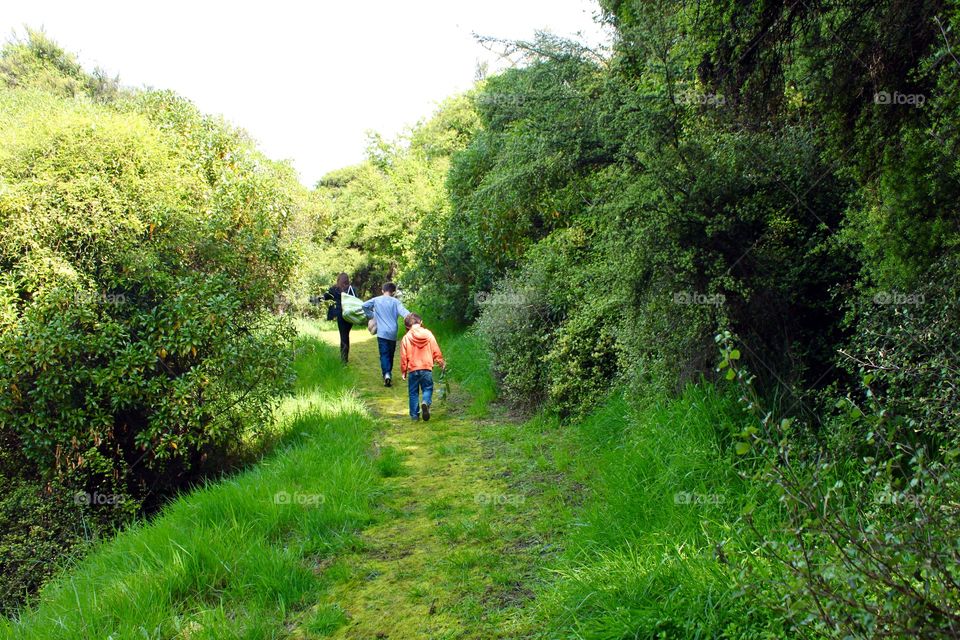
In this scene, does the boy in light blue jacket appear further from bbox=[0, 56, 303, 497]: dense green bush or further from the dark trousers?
bbox=[0, 56, 303, 497]: dense green bush

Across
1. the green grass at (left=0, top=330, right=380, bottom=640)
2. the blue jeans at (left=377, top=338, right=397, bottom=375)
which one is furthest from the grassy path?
the blue jeans at (left=377, top=338, right=397, bottom=375)

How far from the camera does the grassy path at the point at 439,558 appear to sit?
13.5 ft

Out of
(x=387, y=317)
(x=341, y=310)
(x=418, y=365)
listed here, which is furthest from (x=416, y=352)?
(x=341, y=310)

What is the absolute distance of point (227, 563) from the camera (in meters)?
4.74

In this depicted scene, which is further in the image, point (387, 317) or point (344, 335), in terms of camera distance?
point (344, 335)

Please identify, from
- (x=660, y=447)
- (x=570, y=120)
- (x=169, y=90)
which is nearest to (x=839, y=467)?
(x=660, y=447)

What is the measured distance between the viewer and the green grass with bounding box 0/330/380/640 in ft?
13.5

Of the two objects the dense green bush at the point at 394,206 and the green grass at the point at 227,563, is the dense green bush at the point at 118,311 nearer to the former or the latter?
the green grass at the point at 227,563

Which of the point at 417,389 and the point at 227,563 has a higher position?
the point at 417,389

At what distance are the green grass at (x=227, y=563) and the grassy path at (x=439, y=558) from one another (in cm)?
19

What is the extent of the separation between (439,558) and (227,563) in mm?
1598

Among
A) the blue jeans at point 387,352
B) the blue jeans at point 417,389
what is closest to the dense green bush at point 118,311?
the blue jeans at point 417,389

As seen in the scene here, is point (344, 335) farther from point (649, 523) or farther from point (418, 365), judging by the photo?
point (649, 523)

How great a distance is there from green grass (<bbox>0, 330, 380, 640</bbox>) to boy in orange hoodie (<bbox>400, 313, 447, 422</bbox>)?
241 cm
